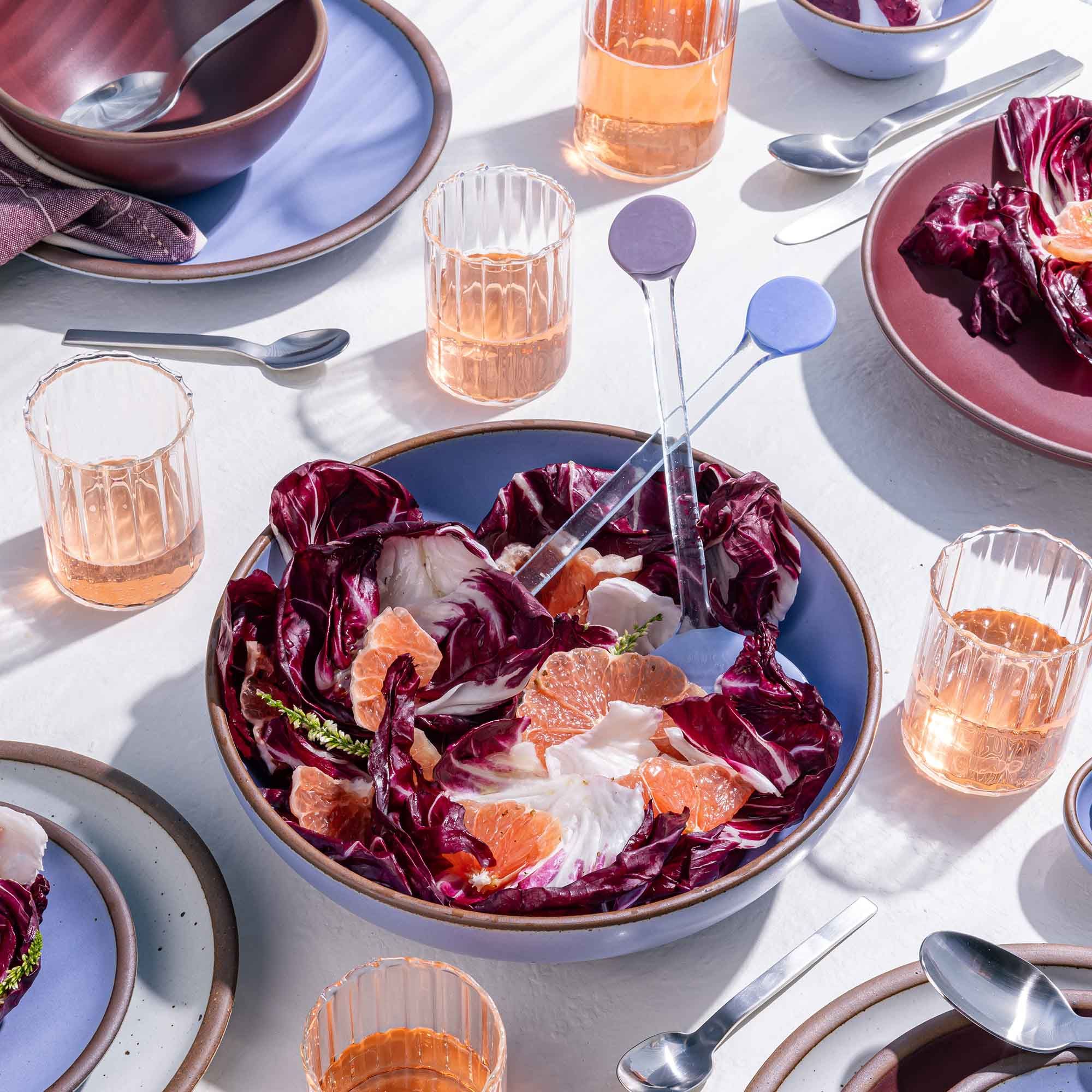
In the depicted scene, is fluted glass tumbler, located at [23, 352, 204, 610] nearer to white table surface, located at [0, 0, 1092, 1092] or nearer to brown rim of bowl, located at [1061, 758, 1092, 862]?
white table surface, located at [0, 0, 1092, 1092]

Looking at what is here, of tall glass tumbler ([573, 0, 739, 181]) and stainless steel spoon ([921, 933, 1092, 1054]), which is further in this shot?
tall glass tumbler ([573, 0, 739, 181])

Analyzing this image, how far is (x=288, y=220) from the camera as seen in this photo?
1.34 metres

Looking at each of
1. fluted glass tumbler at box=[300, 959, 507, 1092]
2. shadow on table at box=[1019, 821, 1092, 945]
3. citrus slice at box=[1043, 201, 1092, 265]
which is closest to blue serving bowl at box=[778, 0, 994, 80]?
citrus slice at box=[1043, 201, 1092, 265]

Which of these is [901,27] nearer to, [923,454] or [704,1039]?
[923,454]

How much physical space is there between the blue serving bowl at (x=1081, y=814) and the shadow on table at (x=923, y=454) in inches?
9.5

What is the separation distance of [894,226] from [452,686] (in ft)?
2.25

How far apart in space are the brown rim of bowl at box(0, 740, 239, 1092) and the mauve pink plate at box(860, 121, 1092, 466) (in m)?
0.67

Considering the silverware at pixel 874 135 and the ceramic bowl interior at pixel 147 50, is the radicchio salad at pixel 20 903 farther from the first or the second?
the silverware at pixel 874 135

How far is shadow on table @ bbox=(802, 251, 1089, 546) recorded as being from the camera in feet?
3.84

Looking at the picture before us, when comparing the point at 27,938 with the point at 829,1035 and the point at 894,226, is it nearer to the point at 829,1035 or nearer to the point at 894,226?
the point at 829,1035

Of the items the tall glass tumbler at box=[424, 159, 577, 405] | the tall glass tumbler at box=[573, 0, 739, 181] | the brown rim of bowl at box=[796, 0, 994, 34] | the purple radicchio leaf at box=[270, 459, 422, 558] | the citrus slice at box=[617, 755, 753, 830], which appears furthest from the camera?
the brown rim of bowl at box=[796, 0, 994, 34]

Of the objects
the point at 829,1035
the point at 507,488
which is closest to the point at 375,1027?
the point at 829,1035

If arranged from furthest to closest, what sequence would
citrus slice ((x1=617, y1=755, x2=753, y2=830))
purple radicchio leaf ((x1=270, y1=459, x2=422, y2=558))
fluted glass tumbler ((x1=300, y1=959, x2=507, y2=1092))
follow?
purple radicchio leaf ((x1=270, y1=459, x2=422, y2=558)) < citrus slice ((x1=617, y1=755, x2=753, y2=830)) < fluted glass tumbler ((x1=300, y1=959, x2=507, y2=1092))

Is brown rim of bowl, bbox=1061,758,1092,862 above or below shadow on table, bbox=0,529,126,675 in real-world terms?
above
